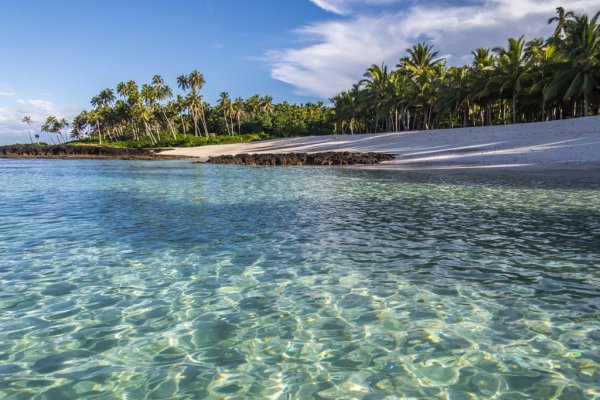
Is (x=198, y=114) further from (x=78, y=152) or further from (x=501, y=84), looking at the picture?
(x=501, y=84)

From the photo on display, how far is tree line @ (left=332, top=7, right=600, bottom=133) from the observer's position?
44250 millimetres

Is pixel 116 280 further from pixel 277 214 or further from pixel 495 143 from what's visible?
pixel 495 143

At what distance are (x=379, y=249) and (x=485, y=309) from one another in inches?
142

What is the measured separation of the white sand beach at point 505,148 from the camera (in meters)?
31.5

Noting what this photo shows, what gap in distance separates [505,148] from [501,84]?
19298 millimetres

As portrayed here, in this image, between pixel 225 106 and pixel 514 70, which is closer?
pixel 514 70

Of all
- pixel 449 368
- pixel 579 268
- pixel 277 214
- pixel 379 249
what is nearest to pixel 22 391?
pixel 449 368

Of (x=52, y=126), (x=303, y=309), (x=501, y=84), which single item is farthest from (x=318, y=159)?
(x=52, y=126)

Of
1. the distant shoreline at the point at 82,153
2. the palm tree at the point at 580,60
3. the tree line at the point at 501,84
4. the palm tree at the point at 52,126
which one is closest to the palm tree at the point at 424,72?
the tree line at the point at 501,84

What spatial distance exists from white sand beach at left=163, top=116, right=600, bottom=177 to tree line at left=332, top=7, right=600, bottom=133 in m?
7.60

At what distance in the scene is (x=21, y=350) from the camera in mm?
4812

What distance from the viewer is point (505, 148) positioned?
126 ft

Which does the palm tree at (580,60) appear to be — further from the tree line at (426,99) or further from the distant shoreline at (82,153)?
the distant shoreline at (82,153)

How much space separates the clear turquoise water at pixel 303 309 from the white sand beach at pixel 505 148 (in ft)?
73.8
